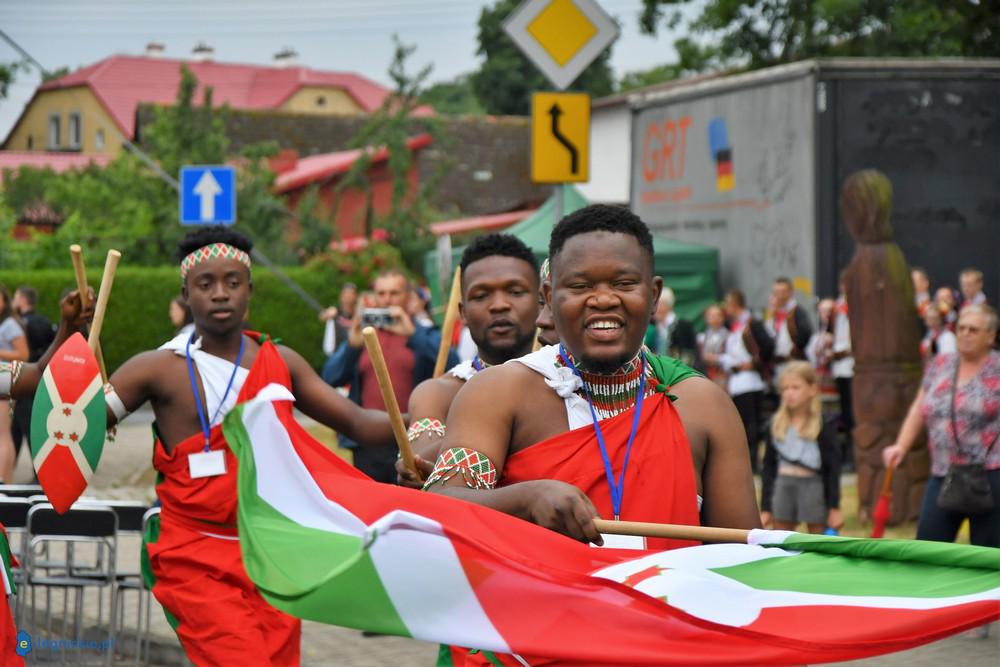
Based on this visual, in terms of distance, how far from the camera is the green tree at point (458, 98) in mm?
59812

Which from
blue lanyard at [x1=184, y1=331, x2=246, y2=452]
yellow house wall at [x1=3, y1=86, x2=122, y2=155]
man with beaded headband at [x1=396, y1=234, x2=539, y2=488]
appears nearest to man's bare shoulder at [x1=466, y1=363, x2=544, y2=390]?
man with beaded headband at [x1=396, y1=234, x2=539, y2=488]

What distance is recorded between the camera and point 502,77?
5869cm

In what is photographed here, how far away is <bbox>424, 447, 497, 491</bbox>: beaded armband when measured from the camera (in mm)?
3686

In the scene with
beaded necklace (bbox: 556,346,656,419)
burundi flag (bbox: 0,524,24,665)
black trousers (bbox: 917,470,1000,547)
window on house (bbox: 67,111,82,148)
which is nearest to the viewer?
beaded necklace (bbox: 556,346,656,419)

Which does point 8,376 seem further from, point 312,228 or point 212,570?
point 312,228

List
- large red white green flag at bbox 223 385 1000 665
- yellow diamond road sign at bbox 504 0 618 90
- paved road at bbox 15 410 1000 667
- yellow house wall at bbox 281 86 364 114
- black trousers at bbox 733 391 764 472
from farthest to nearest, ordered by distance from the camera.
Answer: yellow house wall at bbox 281 86 364 114 < black trousers at bbox 733 391 764 472 < yellow diamond road sign at bbox 504 0 618 90 < paved road at bbox 15 410 1000 667 < large red white green flag at bbox 223 385 1000 665

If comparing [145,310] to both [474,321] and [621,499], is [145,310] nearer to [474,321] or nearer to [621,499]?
[474,321]

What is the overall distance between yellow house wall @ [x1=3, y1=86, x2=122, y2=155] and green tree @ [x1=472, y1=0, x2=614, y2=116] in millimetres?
16469

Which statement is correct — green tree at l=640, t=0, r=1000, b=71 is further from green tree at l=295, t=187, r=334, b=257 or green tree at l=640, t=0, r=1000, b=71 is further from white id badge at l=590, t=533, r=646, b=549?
white id badge at l=590, t=533, r=646, b=549

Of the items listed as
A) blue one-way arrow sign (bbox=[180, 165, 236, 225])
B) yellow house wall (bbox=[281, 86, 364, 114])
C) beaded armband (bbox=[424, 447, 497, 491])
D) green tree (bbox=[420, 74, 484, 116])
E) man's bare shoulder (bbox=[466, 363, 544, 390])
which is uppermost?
yellow house wall (bbox=[281, 86, 364, 114])

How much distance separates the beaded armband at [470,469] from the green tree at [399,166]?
2731cm

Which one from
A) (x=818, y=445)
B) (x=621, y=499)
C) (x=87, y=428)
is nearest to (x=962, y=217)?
(x=818, y=445)

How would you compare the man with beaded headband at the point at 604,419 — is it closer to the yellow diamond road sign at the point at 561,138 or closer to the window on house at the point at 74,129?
the yellow diamond road sign at the point at 561,138

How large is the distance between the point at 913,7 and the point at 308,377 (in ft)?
67.6
